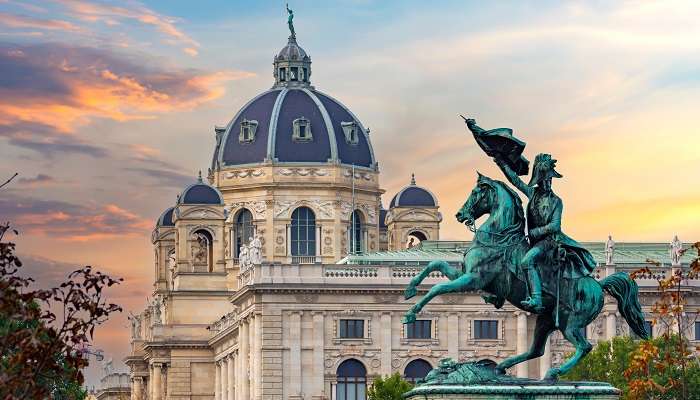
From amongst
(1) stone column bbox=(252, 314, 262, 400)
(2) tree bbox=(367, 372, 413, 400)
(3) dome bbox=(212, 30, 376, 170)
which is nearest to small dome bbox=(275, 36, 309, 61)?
(3) dome bbox=(212, 30, 376, 170)

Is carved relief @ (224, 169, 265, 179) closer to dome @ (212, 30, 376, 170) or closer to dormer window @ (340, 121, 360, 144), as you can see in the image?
dome @ (212, 30, 376, 170)

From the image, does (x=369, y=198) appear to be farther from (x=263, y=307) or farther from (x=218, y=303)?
(x=263, y=307)

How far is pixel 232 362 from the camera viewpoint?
17075 centimetres

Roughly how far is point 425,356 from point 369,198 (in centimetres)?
3355

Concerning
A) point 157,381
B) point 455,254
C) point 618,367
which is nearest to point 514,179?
point 618,367

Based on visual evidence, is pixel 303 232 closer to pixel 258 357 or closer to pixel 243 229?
pixel 243 229

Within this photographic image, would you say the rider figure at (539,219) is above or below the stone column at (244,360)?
below

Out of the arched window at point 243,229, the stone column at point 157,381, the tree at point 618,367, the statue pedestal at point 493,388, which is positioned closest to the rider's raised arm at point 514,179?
the statue pedestal at point 493,388

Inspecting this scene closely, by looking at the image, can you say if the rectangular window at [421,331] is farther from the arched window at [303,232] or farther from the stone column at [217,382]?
the arched window at [303,232]

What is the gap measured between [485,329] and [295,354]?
1177 centimetres

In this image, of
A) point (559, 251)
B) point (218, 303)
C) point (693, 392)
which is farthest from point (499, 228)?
point (218, 303)

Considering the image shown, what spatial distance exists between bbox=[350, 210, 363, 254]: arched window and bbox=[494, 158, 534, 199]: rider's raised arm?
132 meters

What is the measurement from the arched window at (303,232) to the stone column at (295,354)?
27.3 meters

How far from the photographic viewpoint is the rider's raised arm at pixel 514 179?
5047 cm
